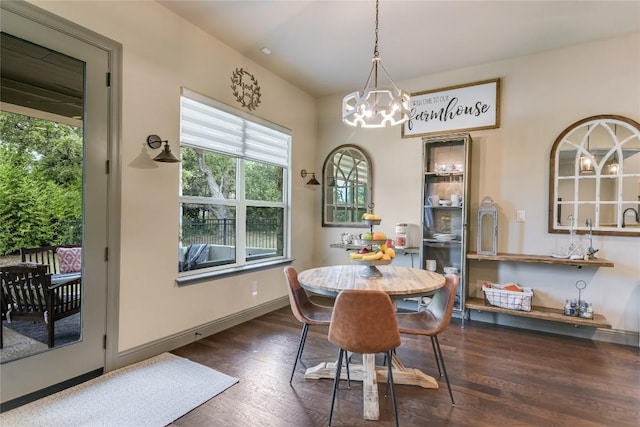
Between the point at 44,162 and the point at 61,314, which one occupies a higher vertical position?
the point at 44,162

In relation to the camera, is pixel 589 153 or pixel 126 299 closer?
pixel 126 299

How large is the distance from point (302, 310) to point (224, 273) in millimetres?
1235

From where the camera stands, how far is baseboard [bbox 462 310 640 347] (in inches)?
124

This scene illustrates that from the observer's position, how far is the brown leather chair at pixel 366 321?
70.2 inches

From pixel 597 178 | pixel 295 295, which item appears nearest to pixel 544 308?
pixel 597 178

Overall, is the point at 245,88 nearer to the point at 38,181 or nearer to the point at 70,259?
the point at 38,181

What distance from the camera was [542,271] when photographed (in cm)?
355

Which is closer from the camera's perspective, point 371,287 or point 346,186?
point 371,287

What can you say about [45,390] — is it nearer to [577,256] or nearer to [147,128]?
[147,128]

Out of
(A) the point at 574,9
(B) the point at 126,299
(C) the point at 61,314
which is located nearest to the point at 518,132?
(A) the point at 574,9

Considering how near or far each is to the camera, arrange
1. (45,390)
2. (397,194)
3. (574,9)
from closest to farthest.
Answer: (45,390), (574,9), (397,194)

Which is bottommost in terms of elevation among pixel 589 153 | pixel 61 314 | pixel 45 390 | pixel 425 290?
pixel 45 390

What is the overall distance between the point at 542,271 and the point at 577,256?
403 millimetres

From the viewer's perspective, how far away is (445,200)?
399 cm
